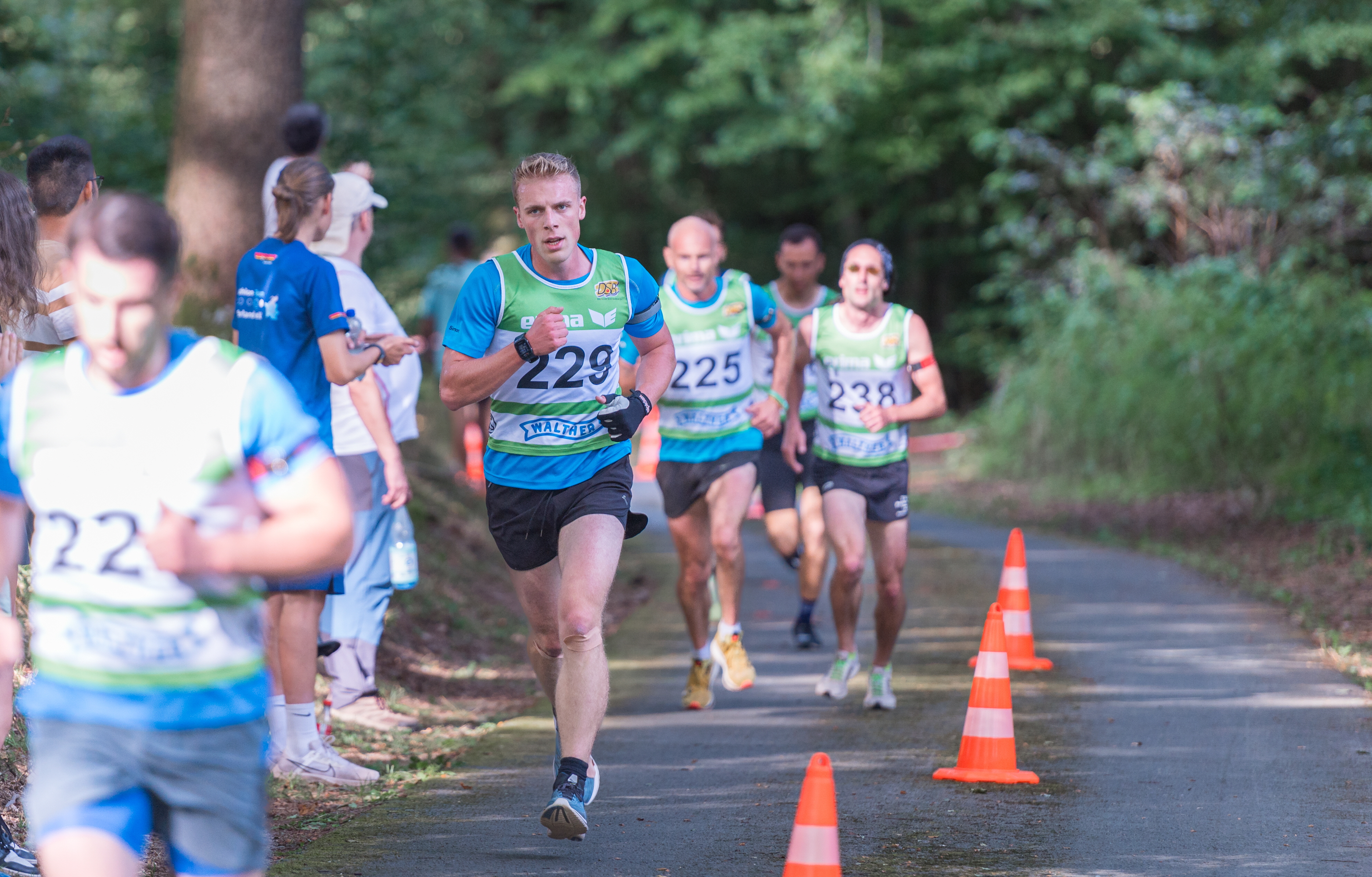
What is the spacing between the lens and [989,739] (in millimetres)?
6031

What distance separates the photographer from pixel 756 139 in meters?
26.2

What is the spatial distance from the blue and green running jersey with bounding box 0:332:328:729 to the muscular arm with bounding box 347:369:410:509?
3.26 meters

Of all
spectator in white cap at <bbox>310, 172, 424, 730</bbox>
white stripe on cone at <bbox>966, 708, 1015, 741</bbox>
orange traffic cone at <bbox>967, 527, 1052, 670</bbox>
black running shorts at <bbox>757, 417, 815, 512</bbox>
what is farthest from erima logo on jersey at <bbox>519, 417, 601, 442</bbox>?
black running shorts at <bbox>757, 417, 815, 512</bbox>

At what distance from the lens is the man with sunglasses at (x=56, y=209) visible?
4.89 meters

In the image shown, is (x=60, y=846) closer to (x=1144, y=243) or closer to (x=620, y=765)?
(x=620, y=765)

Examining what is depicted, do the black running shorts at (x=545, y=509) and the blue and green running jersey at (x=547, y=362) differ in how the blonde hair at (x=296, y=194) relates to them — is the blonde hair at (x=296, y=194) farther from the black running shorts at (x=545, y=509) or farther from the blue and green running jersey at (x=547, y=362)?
the black running shorts at (x=545, y=509)

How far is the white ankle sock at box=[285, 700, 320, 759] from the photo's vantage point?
5.88m

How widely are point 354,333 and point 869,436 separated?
2.74m

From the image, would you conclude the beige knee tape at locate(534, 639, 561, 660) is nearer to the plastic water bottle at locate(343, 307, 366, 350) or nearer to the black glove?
the black glove

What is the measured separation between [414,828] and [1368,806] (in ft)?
11.3

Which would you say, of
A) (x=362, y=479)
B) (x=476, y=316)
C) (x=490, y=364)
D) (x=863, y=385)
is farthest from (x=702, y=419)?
(x=490, y=364)

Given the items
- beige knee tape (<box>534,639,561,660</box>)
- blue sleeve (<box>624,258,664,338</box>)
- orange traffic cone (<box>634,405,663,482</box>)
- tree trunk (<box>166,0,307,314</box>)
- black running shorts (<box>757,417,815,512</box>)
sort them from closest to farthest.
Answer: blue sleeve (<box>624,258,664,338</box>) < beige knee tape (<box>534,639,561,660</box>) < black running shorts (<box>757,417,815,512</box>) < tree trunk (<box>166,0,307,314</box>) < orange traffic cone (<box>634,405,663,482</box>)

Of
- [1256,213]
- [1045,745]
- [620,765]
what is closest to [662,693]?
[620,765]

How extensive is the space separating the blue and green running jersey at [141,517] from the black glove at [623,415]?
233cm
